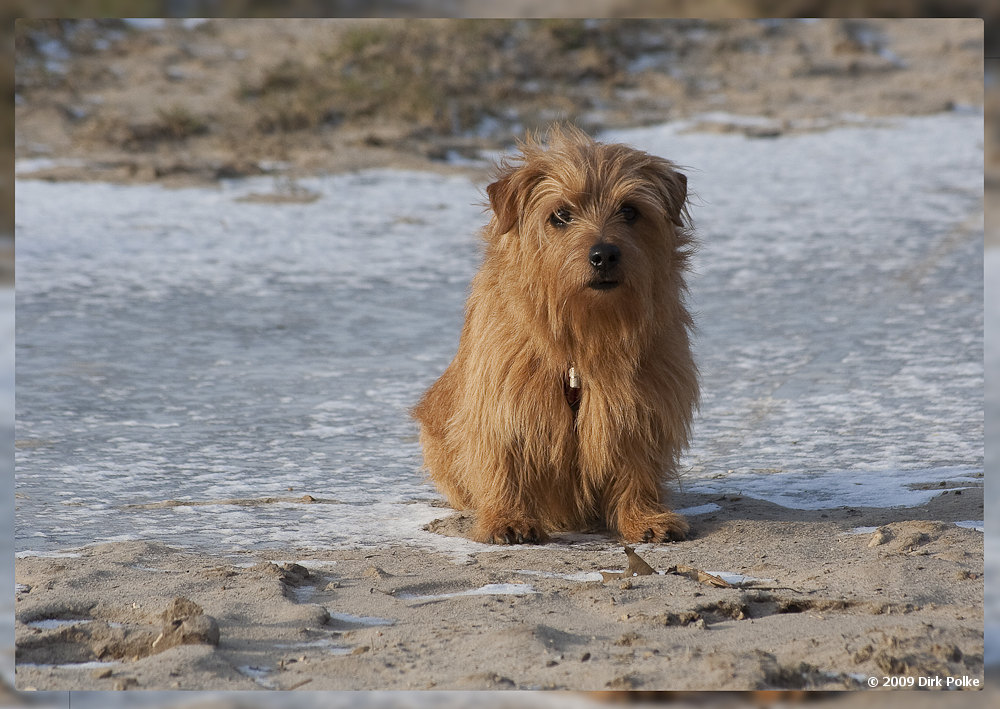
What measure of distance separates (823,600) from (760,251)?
7412 millimetres

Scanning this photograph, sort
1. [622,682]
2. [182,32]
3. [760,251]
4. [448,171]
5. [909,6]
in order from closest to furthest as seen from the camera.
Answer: [909,6], [622,682], [760,251], [448,171], [182,32]

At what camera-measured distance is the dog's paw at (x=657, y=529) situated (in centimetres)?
461

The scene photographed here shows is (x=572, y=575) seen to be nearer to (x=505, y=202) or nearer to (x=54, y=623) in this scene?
(x=505, y=202)

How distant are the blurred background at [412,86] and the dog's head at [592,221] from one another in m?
7.13

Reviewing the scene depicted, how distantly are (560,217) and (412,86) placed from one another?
9.86 m

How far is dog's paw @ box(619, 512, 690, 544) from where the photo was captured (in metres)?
4.61

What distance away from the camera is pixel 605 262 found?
4.20 meters

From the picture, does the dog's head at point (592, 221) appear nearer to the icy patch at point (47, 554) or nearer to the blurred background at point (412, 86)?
the icy patch at point (47, 554)

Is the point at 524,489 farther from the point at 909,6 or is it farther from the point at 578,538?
the point at 909,6

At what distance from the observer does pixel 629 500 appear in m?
4.75


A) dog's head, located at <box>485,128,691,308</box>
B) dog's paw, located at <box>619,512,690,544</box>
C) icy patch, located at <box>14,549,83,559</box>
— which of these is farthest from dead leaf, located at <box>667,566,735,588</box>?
icy patch, located at <box>14,549,83,559</box>

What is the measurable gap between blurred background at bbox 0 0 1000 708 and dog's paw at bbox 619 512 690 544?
768 cm

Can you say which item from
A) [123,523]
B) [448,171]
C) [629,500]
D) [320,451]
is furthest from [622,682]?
[448,171]

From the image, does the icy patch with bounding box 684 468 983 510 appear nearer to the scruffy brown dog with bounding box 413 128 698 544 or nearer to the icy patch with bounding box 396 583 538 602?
the scruffy brown dog with bounding box 413 128 698 544
